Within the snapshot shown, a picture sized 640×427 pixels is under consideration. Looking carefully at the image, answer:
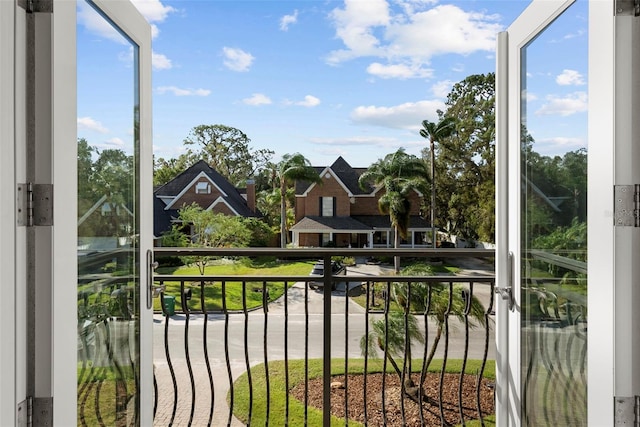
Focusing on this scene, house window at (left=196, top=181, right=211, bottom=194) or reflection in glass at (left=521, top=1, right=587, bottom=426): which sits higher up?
house window at (left=196, top=181, right=211, bottom=194)

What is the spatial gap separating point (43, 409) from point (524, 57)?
71.8 inches

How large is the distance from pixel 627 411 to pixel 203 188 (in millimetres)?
18219

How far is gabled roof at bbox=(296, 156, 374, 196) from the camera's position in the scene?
1922cm

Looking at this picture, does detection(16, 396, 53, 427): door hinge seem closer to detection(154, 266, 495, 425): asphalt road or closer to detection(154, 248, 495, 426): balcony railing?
detection(154, 248, 495, 426): balcony railing

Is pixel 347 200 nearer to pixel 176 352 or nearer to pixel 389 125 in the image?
pixel 389 125

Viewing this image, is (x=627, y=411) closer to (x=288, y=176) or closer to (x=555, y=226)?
(x=555, y=226)

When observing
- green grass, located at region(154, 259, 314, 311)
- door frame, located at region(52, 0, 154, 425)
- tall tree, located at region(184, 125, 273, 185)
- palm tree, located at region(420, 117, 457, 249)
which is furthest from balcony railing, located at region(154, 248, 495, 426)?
tall tree, located at region(184, 125, 273, 185)

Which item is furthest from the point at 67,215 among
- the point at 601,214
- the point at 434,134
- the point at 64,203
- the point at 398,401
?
the point at 434,134

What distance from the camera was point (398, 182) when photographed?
745 inches

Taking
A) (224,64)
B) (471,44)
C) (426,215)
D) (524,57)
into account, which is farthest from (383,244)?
(524,57)

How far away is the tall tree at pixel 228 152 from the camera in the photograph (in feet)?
63.6

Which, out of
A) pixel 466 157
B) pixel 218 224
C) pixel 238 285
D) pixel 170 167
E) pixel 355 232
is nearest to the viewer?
pixel 238 285

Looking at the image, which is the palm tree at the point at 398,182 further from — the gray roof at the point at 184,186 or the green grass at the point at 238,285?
the gray roof at the point at 184,186
